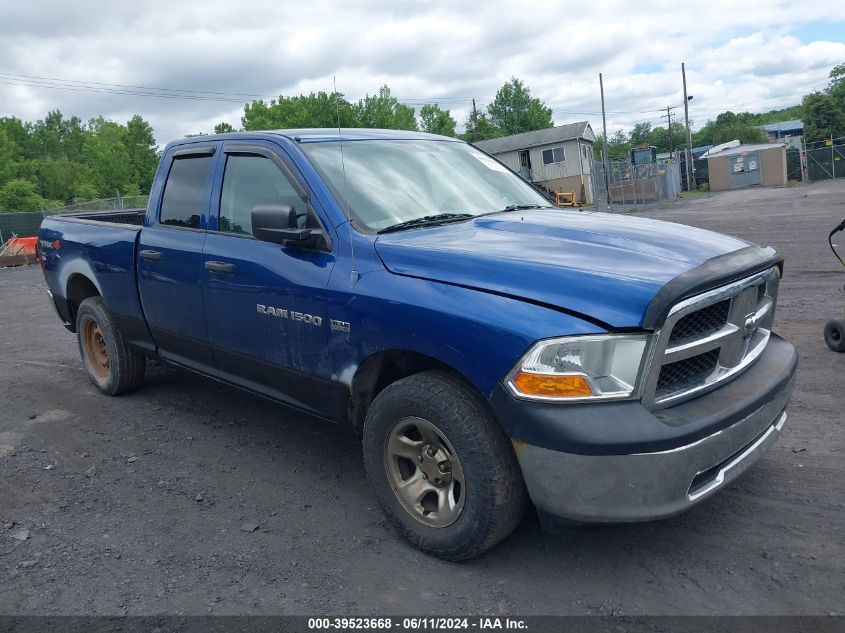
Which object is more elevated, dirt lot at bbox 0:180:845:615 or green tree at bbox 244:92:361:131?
green tree at bbox 244:92:361:131

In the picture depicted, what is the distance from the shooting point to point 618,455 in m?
2.64

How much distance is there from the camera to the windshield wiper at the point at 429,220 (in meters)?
3.70

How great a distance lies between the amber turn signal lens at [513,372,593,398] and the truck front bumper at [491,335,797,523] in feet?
0.16

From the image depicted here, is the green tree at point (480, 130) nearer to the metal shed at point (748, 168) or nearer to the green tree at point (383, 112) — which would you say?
the green tree at point (383, 112)

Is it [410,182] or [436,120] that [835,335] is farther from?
[436,120]

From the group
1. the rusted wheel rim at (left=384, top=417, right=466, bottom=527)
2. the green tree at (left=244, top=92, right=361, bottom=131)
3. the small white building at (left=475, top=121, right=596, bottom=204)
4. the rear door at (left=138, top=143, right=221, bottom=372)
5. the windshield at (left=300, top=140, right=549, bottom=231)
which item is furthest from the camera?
the green tree at (left=244, top=92, right=361, bottom=131)

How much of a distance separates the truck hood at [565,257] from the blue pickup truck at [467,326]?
0.04 feet

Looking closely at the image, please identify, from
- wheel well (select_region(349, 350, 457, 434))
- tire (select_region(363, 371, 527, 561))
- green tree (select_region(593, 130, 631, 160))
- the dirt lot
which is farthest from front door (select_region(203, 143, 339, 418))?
green tree (select_region(593, 130, 631, 160))

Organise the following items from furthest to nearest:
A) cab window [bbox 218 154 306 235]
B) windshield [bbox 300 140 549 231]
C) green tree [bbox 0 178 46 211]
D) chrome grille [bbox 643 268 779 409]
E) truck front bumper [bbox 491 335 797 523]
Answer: green tree [bbox 0 178 46 211] < cab window [bbox 218 154 306 235] < windshield [bbox 300 140 549 231] < chrome grille [bbox 643 268 779 409] < truck front bumper [bbox 491 335 797 523]

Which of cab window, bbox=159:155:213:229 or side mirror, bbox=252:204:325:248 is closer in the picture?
side mirror, bbox=252:204:325:248

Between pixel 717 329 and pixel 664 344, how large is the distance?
1.58 ft

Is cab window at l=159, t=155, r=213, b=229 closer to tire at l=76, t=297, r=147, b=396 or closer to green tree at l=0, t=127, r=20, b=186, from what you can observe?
tire at l=76, t=297, r=147, b=396

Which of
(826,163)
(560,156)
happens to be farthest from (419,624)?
(560,156)

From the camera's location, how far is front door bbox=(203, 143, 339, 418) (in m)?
3.68
